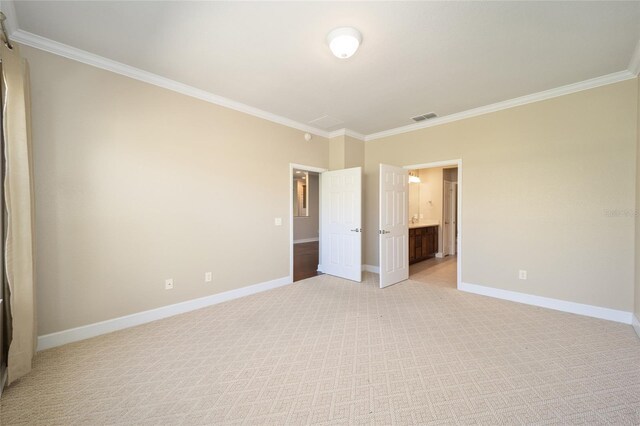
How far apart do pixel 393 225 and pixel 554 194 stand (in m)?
2.16

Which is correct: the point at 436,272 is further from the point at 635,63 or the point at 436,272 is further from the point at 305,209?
the point at 305,209

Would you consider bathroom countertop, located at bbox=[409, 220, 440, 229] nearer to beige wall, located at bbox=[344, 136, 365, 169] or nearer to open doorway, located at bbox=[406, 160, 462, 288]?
open doorway, located at bbox=[406, 160, 462, 288]

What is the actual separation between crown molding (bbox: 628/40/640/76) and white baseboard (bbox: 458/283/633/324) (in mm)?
2674

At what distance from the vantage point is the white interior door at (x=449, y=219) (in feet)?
22.4

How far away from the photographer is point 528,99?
3.44m

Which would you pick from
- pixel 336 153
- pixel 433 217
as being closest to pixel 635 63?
pixel 336 153

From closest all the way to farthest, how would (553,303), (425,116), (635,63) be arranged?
(635,63) < (553,303) < (425,116)

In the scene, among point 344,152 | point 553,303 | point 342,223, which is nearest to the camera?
point 553,303

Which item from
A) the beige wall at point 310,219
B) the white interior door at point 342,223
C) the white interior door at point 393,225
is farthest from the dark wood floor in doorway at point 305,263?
the white interior door at point 393,225

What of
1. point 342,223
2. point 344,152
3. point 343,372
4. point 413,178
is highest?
point 344,152

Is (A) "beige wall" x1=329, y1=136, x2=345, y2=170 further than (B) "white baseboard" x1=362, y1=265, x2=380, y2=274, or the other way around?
(B) "white baseboard" x1=362, y1=265, x2=380, y2=274

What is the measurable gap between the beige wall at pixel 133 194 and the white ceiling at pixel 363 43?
1.46ft

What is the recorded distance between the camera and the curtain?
187 centimetres

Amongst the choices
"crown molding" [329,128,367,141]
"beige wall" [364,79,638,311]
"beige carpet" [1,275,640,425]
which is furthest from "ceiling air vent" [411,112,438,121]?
"beige carpet" [1,275,640,425]
